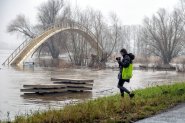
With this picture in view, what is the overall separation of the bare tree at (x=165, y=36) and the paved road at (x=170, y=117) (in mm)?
63584

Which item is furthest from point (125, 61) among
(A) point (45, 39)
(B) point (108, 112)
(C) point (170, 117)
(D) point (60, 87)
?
(A) point (45, 39)

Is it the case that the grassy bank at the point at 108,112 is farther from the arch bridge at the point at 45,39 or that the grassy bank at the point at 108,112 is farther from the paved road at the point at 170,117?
the arch bridge at the point at 45,39

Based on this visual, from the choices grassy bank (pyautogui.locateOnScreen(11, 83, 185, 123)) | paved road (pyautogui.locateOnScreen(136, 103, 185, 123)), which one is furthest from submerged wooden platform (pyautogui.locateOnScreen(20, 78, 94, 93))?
paved road (pyautogui.locateOnScreen(136, 103, 185, 123))

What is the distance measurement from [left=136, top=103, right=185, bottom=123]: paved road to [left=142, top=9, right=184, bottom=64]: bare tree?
63.6 m

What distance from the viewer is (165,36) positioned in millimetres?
74500

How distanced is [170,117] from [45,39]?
60.7 meters

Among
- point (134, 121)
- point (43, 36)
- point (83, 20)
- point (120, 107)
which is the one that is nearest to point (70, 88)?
point (120, 107)

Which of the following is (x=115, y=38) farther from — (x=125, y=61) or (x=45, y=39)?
(x=125, y=61)

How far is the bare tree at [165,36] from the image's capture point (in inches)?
2933

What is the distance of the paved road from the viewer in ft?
32.7

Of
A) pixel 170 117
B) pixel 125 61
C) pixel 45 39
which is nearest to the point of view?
pixel 170 117

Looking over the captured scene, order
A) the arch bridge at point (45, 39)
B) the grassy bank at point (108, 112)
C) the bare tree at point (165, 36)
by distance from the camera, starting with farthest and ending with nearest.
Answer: the bare tree at point (165, 36) < the arch bridge at point (45, 39) < the grassy bank at point (108, 112)

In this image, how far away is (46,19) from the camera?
94.2 meters

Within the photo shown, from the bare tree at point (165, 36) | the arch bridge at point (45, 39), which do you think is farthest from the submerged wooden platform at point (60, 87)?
the bare tree at point (165, 36)
